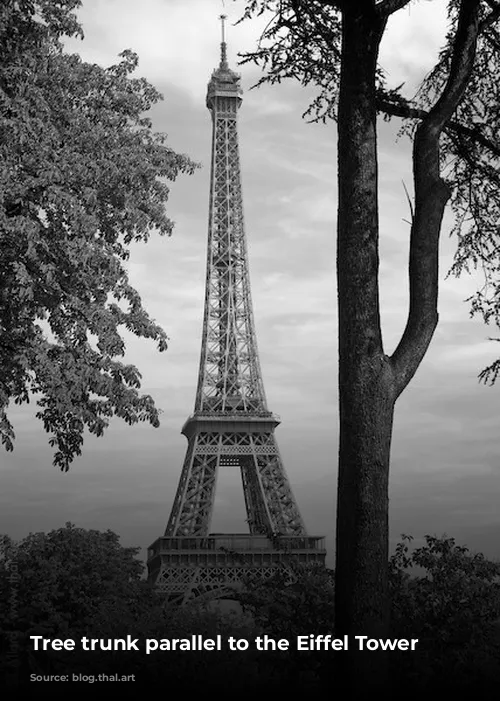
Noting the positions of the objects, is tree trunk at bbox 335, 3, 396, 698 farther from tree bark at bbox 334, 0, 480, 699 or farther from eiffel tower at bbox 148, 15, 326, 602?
eiffel tower at bbox 148, 15, 326, 602

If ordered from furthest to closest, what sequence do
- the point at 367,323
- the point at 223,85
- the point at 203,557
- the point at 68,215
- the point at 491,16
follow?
the point at 223,85, the point at 203,557, the point at 68,215, the point at 491,16, the point at 367,323

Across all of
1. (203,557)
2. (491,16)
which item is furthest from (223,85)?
(491,16)

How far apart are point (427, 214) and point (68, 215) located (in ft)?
23.4

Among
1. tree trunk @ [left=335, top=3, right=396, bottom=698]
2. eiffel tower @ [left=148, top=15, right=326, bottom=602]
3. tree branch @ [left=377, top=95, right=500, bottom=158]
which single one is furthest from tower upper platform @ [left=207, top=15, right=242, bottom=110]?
tree trunk @ [left=335, top=3, right=396, bottom=698]

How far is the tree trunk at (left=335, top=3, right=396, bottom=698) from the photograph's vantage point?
29.8ft

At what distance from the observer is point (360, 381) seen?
9.44 meters

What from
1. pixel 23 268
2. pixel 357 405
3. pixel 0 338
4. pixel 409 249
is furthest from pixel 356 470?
pixel 0 338

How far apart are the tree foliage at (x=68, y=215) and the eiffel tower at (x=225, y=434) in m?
39.8

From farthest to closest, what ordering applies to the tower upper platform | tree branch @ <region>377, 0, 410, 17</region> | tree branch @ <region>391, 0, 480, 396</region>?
the tower upper platform, tree branch @ <region>377, 0, 410, 17</region>, tree branch @ <region>391, 0, 480, 396</region>

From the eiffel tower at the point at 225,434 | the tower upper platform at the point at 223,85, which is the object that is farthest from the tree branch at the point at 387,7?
the tower upper platform at the point at 223,85

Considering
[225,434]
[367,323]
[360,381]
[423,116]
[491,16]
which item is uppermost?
[225,434]

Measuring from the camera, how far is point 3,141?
51.1ft

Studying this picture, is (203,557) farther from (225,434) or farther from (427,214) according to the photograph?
(427,214)

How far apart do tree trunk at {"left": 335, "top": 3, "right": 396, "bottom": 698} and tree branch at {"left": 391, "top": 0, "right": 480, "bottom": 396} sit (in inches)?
16.9
